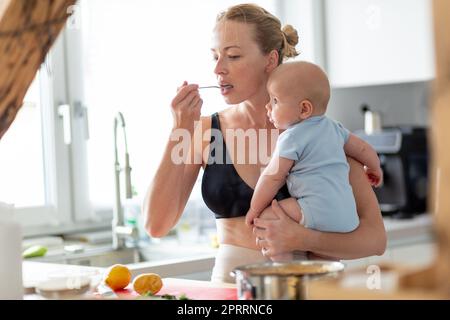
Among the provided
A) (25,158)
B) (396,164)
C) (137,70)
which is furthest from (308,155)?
(396,164)

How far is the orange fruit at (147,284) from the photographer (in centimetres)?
102

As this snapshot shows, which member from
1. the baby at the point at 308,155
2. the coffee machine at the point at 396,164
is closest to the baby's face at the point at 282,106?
the baby at the point at 308,155

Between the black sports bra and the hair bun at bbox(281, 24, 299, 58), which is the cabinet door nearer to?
the hair bun at bbox(281, 24, 299, 58)

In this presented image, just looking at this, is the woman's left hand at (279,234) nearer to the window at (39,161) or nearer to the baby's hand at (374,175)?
the baby's hand at (374,175)

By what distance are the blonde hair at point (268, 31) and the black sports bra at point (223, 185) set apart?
0.12 metres

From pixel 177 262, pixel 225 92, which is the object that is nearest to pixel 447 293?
pixel 225 92

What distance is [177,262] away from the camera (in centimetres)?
135

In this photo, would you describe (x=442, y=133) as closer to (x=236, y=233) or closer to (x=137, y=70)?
(x=236, y=233)

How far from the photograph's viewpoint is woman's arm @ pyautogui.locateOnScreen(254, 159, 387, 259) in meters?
1.02

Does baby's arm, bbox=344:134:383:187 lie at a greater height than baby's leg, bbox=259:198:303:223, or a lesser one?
greater

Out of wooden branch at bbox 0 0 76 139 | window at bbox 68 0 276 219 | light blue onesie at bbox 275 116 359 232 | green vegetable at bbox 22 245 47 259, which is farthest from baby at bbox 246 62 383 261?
green vegetable at bbox 22 245 47 259

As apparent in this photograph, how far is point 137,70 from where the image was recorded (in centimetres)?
139

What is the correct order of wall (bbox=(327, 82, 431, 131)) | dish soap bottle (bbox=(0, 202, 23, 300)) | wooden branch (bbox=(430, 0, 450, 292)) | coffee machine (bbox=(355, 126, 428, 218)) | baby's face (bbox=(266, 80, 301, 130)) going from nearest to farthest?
wooden branch (bbox=(430, 0, 450, 292)), dish soap bottle (bbox=(0, 202, 23, 300)), baby's face (bbox=(266, 80, 301, 130)), coffee machine (bbox=(355, 126, 428, 218)), wall (bbox=(327, 82, 431, 131))

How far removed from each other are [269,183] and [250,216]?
0.06 meters
